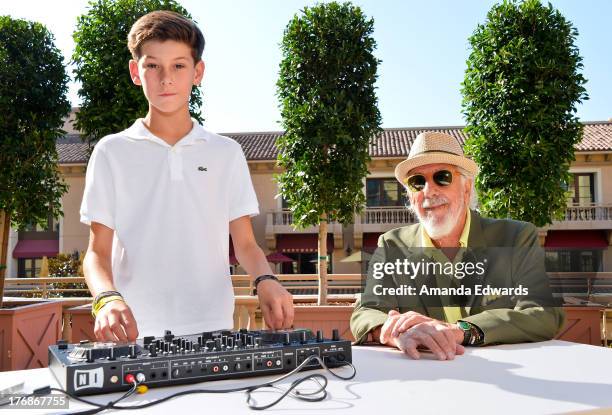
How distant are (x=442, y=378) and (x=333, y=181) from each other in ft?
28.5

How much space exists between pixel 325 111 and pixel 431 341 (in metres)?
8.56

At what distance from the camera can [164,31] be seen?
206 cm

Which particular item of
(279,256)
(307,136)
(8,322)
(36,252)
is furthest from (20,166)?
(36,252)

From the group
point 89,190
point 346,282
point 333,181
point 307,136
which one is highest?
point 307,136

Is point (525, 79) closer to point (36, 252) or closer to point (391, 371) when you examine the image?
point (391, 371)

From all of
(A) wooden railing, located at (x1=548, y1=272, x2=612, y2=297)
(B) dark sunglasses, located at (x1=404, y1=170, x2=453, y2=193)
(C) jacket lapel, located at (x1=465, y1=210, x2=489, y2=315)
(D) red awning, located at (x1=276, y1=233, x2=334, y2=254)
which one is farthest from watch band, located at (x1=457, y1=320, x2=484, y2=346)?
(D) red awning, located at (x1=276, y1=233, x2=334, y2=254)

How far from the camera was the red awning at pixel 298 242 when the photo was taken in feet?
79.2

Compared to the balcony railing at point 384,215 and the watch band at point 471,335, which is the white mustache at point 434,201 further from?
the balcony railing at point 384,215

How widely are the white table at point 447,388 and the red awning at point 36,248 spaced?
26864mm

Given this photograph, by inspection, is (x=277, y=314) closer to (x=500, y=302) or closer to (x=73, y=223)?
(x=500, y=302)

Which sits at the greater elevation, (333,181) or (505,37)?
(505,37)

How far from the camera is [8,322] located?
625 cm

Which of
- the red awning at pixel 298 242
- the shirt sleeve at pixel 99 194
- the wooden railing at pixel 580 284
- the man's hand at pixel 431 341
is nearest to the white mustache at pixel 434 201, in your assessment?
the man's hand at pixel 431 341

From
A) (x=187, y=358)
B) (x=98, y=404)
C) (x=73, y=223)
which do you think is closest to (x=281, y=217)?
(x=73, y=223)
